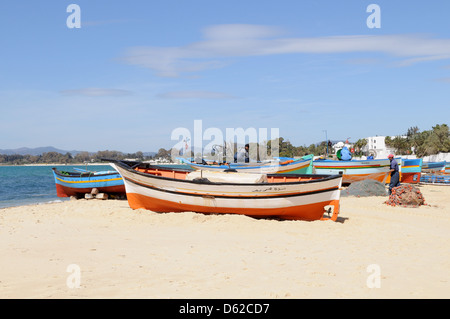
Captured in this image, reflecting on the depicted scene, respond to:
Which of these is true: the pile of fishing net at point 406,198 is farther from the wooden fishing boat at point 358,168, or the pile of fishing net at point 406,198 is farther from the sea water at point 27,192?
the sea water at point 27,192

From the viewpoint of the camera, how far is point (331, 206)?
41.8 ft

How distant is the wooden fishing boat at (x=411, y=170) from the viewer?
2886 centimetres

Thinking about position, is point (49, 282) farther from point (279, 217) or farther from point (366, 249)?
point (279, 217)

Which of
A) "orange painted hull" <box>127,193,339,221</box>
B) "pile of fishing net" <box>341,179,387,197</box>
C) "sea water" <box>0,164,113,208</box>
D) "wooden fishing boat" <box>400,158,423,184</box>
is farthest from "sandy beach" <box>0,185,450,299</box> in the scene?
"wooden fishing boat" <box>400,158,423,184</box>

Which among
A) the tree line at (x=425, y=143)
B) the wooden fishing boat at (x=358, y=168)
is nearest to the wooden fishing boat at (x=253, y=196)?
the wooden fishing boat at (x=358, y=168)

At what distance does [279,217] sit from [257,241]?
3009mm

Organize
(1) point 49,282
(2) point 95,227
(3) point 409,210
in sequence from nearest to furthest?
(1) point 49,282
(2) point 95,227
(3) point 409,210

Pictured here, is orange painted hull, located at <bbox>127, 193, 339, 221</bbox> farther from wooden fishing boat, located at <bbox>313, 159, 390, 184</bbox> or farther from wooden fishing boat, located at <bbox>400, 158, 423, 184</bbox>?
wooden fishing boat, located at <bbox>400, 158, 423, 184</bbox>

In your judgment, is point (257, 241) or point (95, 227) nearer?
point (257, 241)

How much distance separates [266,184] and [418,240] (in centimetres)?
412
